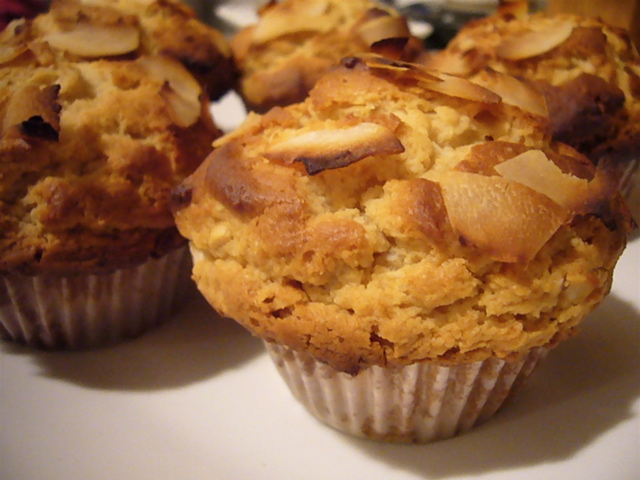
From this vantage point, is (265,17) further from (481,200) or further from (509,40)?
(481,200)

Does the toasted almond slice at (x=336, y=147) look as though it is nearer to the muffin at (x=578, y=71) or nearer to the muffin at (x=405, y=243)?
the muffin at (x=405, y=243)

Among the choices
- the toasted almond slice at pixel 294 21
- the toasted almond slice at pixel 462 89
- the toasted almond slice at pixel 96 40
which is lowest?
the toasted almond slice at pixel 294 21

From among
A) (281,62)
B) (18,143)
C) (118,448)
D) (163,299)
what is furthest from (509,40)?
(118,448)

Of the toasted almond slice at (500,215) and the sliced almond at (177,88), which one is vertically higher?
the toasted almond slice at (500,215)

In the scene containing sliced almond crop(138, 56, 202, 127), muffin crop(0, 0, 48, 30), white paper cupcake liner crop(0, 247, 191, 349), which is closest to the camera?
white paper cupcake liner crop(0, 247, 191, 349)

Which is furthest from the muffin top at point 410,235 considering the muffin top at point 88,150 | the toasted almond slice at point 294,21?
the toasted almond slice at point 294,21

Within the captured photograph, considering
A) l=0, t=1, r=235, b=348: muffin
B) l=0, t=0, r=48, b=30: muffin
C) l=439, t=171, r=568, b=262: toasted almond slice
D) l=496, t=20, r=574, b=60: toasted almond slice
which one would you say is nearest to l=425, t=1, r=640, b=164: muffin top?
l=496, t=20, r=574, b=60: toasted almond slice

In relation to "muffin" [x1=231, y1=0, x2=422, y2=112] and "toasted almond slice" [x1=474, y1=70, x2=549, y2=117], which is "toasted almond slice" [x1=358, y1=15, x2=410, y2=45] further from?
"toasted almond slice" [x1=474, y1=70, x2=549, y2=117]

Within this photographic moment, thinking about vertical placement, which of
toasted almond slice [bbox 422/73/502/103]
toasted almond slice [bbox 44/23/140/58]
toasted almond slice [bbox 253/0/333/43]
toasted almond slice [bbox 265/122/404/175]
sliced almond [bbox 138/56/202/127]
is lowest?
toasted almond slice [bbox 253/0/333/43]
